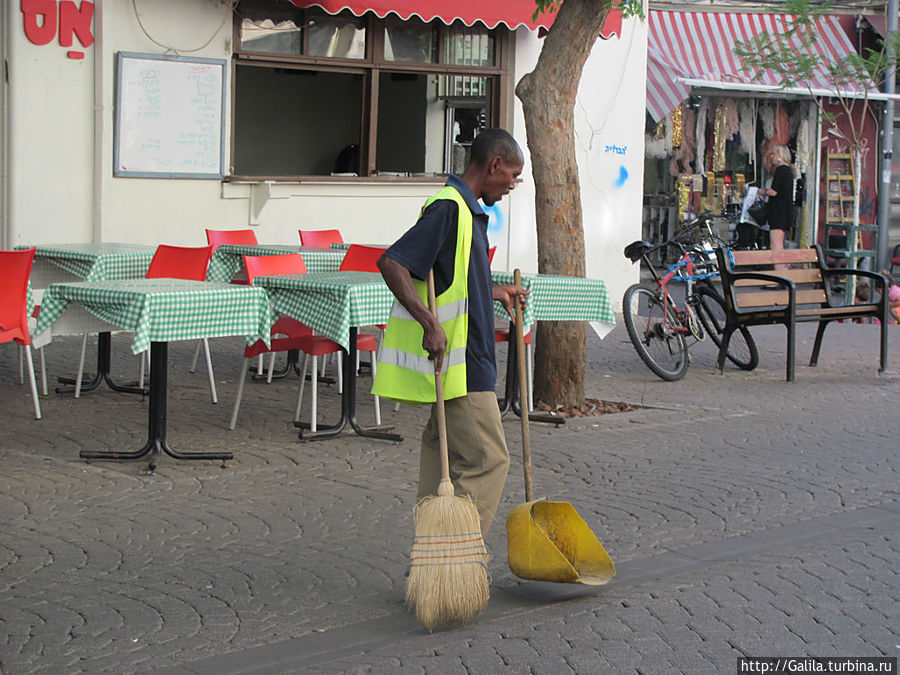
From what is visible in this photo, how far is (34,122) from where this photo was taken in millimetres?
11836

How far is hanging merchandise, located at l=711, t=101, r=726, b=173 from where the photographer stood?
1944cm

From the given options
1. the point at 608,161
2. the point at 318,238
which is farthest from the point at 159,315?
the point at 608,161

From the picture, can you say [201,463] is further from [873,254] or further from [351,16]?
[873,254]

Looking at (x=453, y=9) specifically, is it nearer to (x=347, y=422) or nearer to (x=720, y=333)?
(x=720, y=333)

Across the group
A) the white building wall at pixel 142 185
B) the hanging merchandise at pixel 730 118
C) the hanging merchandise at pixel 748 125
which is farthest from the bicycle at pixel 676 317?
the hanging merchandise at pixel 748 125

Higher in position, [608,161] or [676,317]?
[608,161]

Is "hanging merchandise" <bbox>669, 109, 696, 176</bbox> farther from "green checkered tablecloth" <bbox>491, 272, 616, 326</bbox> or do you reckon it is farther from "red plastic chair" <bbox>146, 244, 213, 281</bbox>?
"red plastic chair" <bbox>146, 244, 213, 281</bbox>

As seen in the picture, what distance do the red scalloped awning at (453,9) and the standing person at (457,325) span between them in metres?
8.10

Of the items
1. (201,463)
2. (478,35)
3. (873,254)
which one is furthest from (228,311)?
(873,254)

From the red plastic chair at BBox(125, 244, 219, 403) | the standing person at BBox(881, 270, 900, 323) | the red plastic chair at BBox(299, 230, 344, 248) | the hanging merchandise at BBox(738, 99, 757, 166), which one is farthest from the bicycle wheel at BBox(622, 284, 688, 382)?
the hanging merchandise at BBox(738, 99, 757, 166)

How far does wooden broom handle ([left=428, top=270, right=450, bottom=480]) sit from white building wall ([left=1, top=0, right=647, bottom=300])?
804 cm

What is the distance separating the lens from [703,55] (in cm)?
1912

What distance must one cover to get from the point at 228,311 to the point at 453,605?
3.22m

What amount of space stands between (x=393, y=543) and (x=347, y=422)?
8.29ft
